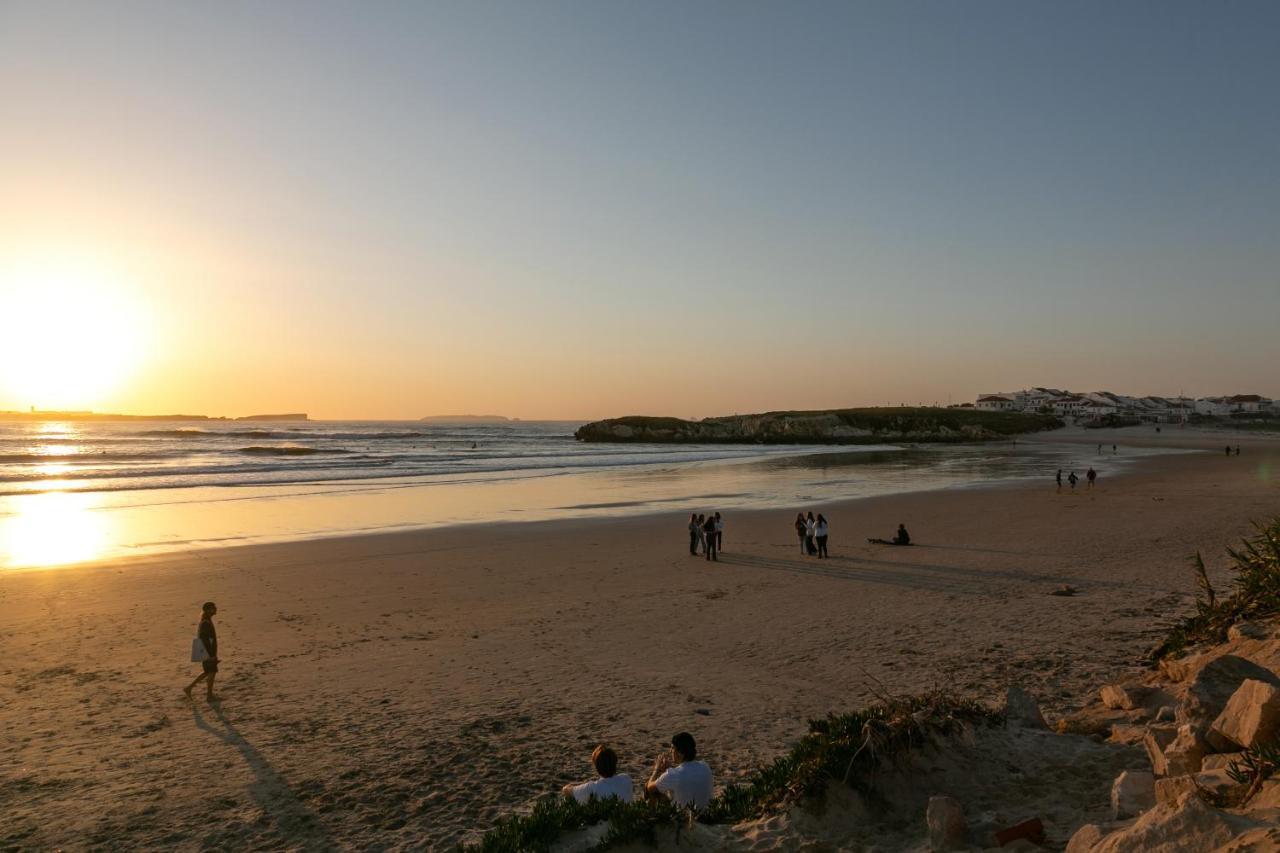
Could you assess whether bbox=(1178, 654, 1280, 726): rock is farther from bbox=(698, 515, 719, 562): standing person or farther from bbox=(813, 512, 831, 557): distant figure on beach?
bbox=(698, 515, 719, 562): standing person

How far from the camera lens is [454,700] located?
9703 mm

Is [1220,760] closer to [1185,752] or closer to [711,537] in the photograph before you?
[1185,752]

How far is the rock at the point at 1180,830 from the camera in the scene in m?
3.30

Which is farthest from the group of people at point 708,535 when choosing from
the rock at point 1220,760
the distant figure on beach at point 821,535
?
the rock at point 1220,760

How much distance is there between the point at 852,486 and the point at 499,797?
3448 cm

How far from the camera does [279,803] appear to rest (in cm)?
708

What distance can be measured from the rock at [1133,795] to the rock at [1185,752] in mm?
422

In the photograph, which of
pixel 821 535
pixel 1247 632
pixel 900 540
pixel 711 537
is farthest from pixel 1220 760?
pixel 900 540

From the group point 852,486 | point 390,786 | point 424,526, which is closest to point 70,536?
point 424,526

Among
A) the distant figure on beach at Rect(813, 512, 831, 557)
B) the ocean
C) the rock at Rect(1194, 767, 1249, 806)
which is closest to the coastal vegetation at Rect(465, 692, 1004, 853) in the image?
the rock at Rect(1194, 767, 1249, 806)

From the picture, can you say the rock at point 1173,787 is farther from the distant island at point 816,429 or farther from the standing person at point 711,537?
the distant island at point 816,429

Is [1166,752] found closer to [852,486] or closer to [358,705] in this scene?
[358,705]

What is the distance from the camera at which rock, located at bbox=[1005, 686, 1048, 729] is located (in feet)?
20.6

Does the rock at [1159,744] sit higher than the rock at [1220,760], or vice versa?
the rock at [1220,760]
